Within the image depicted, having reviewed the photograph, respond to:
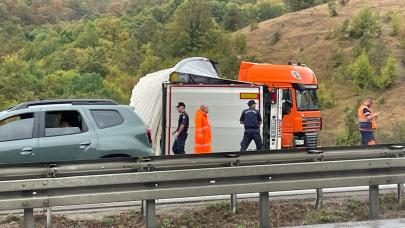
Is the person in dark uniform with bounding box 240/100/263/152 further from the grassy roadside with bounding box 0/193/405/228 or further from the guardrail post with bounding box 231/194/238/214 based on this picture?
the guardrail post with bounding box 231/194/238/214

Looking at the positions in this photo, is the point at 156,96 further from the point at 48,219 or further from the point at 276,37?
the point at 276,37

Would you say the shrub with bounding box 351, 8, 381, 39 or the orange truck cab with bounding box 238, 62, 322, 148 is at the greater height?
the shrub with bounding box 351, 8, 381, 39

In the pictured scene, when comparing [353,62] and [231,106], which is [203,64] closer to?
[231,106]

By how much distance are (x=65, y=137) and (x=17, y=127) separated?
0.76 meters

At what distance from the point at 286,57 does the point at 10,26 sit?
284 feet

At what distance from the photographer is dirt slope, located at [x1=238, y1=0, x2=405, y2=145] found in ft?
130

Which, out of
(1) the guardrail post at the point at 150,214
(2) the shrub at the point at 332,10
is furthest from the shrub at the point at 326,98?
(1) the guardrail post at the point at 150,214

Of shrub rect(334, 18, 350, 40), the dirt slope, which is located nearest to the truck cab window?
the dirt slope

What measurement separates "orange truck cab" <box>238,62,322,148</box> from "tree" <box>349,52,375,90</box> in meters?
26.5

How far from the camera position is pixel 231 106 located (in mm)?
15016

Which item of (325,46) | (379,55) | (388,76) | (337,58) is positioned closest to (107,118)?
(388,76)

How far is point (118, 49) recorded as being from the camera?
81.3 m

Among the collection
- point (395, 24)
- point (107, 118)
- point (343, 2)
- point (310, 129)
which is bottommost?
point (310, 129)

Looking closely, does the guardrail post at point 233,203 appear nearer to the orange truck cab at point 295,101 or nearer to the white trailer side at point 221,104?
the white trailer side at point 221,104
